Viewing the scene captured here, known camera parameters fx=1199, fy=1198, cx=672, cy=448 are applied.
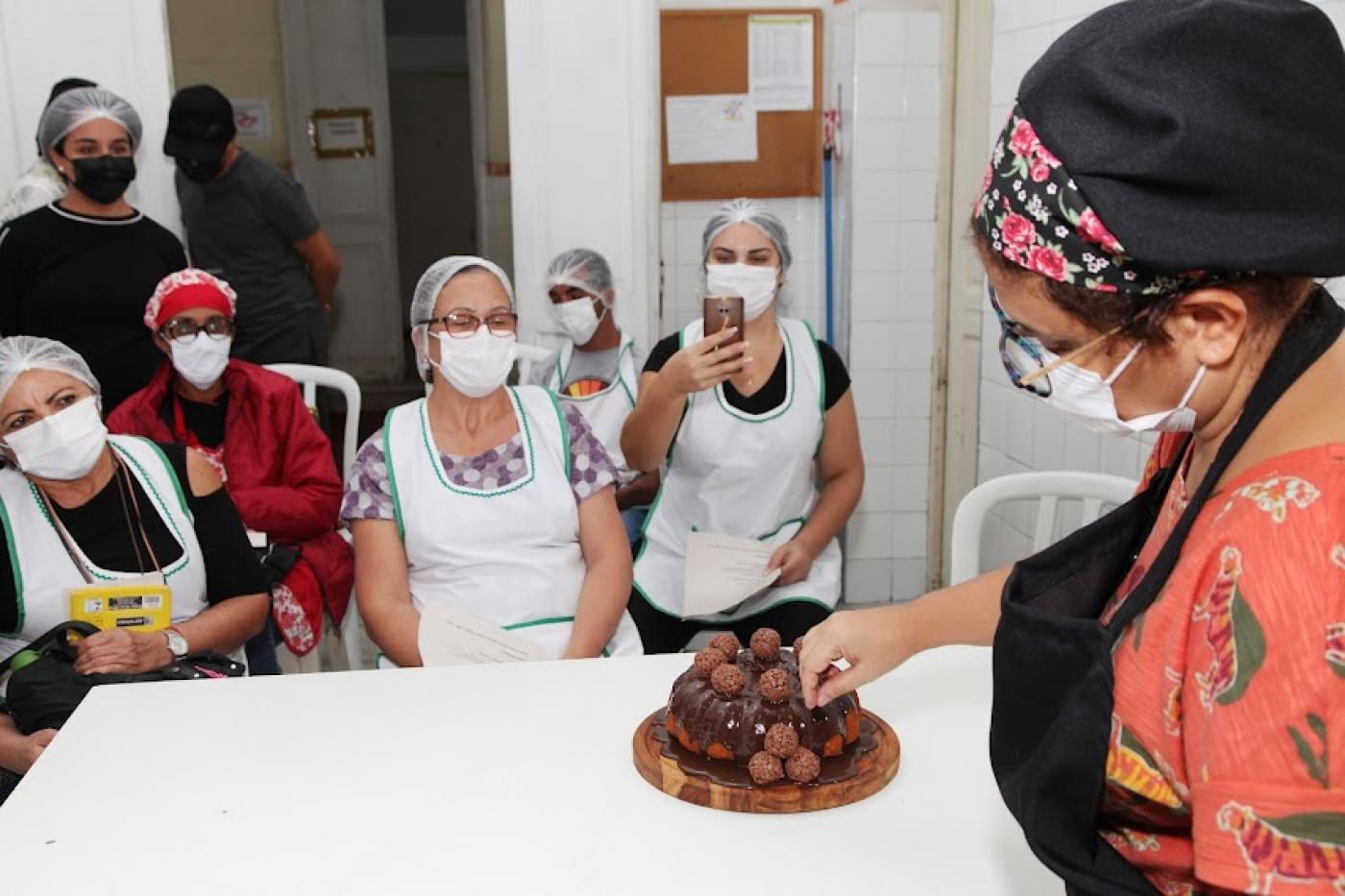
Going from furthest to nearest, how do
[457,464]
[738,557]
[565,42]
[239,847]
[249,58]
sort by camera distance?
[249,58] < [565,42] < [738,557] < [457,464] < [239,847]

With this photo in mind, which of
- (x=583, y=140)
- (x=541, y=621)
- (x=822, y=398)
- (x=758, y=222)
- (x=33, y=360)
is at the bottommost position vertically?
(x=541, y=621)

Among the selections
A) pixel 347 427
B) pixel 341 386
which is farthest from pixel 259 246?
pixel 347 427

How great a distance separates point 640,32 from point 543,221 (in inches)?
27.7

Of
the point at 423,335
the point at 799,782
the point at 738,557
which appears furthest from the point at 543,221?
the point at 799,782

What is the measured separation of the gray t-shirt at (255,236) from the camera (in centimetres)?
407

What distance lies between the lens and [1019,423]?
361 centimetres

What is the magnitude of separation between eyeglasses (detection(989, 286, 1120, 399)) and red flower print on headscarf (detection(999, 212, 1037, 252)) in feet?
0.23

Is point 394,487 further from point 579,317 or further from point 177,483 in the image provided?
point 579,317

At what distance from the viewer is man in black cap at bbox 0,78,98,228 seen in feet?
11.3

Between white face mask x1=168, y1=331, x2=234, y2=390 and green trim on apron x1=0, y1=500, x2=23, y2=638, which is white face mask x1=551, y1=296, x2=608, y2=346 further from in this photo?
green trim on apron x1=0, y1=500, x2=23, y2=638

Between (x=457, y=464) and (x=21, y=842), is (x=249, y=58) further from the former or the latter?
(x=21, y=842)

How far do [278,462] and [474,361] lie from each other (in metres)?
0.82

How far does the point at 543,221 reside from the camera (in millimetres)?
4082

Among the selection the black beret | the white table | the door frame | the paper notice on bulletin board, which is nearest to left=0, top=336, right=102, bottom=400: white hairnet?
the white table
